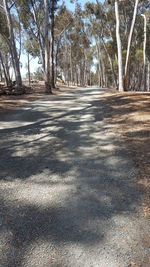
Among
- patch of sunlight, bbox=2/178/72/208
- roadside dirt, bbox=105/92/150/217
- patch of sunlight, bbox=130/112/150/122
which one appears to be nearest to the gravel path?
patch of sunlight, bbox=2/178/72/208


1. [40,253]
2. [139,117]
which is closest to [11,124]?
[139,117]

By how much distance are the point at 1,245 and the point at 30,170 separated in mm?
1398

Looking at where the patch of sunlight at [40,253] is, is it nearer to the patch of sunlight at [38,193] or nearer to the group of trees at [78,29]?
the patch of sunlight at [38,193]

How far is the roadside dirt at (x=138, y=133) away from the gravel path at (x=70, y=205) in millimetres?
123

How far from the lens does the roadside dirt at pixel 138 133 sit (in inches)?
110

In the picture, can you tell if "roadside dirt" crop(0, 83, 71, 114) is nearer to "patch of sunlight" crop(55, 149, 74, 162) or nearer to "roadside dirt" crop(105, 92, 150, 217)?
"roadside dirt" crop(105, 92, 150, 217)

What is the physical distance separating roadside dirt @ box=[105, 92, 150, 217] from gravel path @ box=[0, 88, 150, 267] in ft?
0.40

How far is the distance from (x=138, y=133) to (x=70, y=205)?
2.70 m

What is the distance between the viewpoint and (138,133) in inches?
178

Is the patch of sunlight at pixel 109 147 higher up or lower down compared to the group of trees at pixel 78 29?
lower down

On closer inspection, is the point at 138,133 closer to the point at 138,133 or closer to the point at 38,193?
the point at 138,133

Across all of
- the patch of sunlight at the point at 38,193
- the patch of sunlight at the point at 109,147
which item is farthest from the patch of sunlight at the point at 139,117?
the patch of sunlight at the point at 38,193

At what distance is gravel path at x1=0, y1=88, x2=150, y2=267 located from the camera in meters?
1.82

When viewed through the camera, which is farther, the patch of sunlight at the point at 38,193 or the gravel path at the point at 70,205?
the patch of sunlight at the point at 38,193
